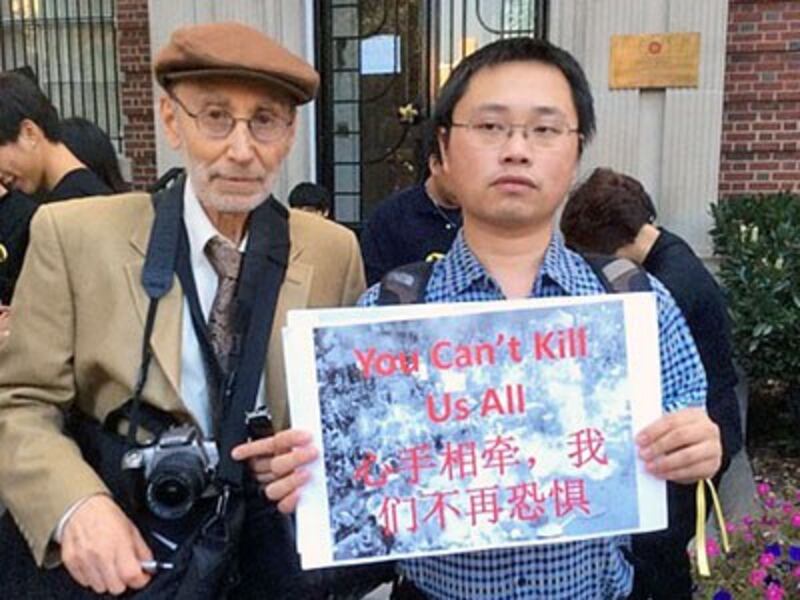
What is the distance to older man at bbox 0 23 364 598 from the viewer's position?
153cm

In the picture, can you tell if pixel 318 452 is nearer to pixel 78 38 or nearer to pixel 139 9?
pixel 139 9

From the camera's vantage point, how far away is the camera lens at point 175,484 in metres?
1.49

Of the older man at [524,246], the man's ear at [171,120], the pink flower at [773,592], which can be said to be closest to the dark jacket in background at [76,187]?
the man's ear at [171,120]

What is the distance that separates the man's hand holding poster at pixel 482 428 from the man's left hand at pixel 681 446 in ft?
0.08

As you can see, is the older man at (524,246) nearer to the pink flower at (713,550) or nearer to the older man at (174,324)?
the older man at (174,324)

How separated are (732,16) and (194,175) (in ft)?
19.6

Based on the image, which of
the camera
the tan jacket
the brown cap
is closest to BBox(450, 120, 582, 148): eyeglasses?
the brown cap

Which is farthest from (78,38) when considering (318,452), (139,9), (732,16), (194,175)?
(318,452)

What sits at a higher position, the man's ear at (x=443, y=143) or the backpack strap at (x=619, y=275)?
the man's ear at (x=443, y=143)

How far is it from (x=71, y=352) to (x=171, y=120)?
50 centimetres

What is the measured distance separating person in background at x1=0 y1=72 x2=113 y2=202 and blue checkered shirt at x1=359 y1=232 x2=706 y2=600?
5.94ft

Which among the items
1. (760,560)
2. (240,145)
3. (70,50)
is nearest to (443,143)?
(240,145)

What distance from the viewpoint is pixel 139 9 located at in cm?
739

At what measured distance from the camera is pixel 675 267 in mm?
2924
